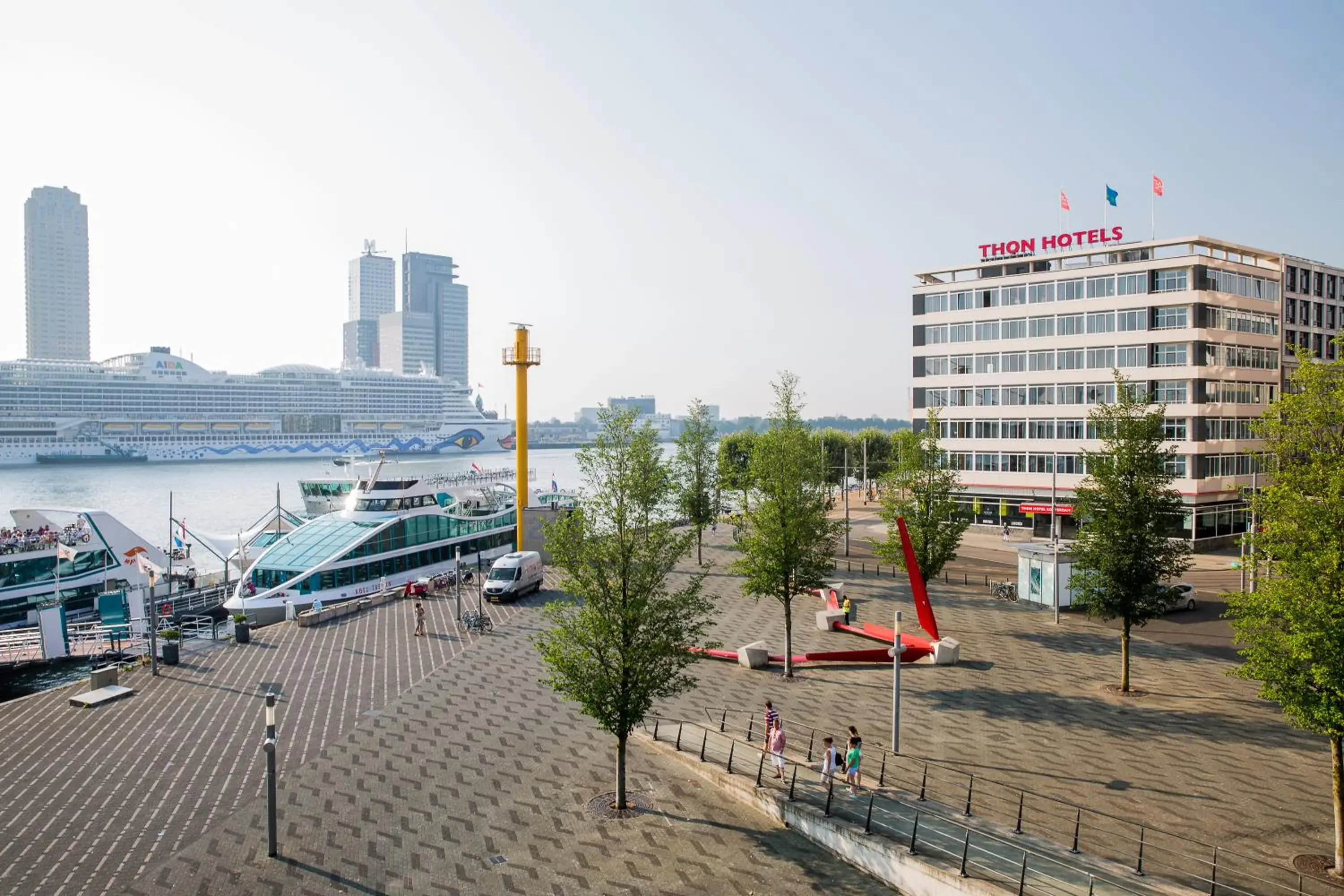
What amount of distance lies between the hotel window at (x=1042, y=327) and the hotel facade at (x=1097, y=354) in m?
0.09

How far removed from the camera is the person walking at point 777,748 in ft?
56.9

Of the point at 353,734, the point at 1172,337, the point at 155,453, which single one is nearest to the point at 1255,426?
the point at 353,734

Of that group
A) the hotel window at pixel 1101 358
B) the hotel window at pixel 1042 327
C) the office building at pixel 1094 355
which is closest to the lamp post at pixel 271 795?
the office building at pixel 1094 355

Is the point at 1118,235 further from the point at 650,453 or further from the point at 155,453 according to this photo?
the point at 155,453

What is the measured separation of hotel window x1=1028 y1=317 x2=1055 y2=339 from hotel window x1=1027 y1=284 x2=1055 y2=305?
1141 millimetres

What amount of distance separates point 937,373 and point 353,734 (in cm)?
5286

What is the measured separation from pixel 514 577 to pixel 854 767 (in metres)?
24.3

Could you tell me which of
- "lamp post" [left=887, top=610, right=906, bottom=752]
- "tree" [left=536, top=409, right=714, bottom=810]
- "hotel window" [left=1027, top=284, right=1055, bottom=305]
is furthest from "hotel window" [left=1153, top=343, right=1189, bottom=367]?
"tree" [left=536, top=409, right=714, bottom=810]

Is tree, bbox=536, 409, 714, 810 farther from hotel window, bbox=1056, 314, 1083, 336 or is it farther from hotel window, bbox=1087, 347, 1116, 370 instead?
hotel window, bbox=1056, 314, 1083, 336

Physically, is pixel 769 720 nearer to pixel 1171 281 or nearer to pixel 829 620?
pixel 829 620

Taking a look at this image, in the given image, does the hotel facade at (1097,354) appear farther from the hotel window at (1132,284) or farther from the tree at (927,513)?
the tree at (927,513)

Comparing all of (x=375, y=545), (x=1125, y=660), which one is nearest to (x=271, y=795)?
(x=1125, y=660)

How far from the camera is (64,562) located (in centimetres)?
4231

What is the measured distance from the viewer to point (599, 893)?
13.3 metres
